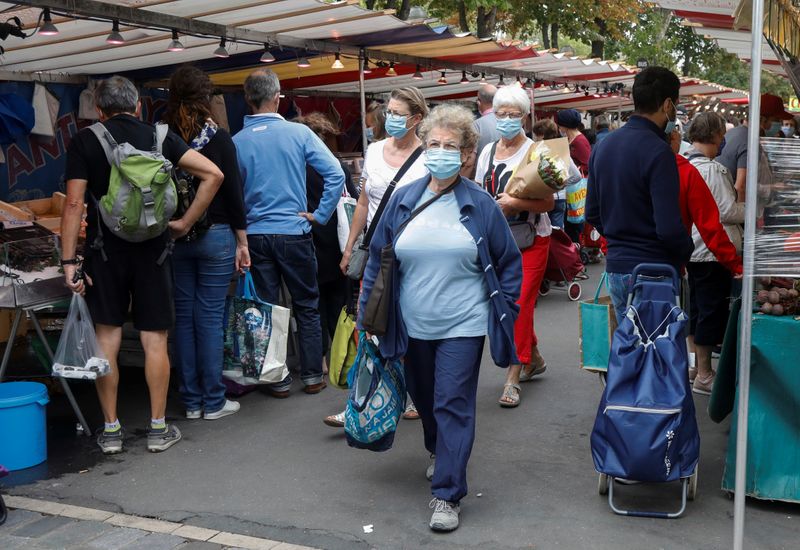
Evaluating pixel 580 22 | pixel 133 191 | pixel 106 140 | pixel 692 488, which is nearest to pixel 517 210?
pixel 692 488

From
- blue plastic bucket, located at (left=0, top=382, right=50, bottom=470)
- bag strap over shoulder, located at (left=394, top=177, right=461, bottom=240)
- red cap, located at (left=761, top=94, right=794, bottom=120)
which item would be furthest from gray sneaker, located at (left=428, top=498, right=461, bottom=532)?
red cap, located at (left=761, top=94, right=794, bottom=120)

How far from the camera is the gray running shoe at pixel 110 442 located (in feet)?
16.9

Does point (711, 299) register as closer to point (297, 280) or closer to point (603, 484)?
point (603, 484)

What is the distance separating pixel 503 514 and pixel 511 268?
1.12 metres

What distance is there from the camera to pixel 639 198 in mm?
4375

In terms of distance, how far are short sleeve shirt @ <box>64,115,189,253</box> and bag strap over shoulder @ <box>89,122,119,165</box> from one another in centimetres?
2

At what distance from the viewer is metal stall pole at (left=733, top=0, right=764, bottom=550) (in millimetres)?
3348

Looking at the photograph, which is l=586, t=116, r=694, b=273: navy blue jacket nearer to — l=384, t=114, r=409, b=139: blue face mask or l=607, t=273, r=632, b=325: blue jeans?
l=607, t=273, r=632, b=325: blue jeans

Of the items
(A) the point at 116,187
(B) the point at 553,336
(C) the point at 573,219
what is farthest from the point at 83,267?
(C) the point at 573,219

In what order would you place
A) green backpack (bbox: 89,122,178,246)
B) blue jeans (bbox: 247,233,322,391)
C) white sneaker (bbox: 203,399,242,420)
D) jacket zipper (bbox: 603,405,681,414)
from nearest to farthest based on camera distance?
jacket zipper (bbox: 603,405,681,414) → green backpack (bbox: 89,122,178,246) → white sneaker (bbox: 203,399,242,420) → blue jeans (bbox: 247,233,322,391)

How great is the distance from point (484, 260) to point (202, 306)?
2.24 meters

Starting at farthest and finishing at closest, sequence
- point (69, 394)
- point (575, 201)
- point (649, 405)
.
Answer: point (575, 201) < point (69, 394) < point (649, 405)

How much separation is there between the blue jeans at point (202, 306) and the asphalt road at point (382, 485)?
0.29m

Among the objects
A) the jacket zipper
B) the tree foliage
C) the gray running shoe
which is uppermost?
the tree foliage
